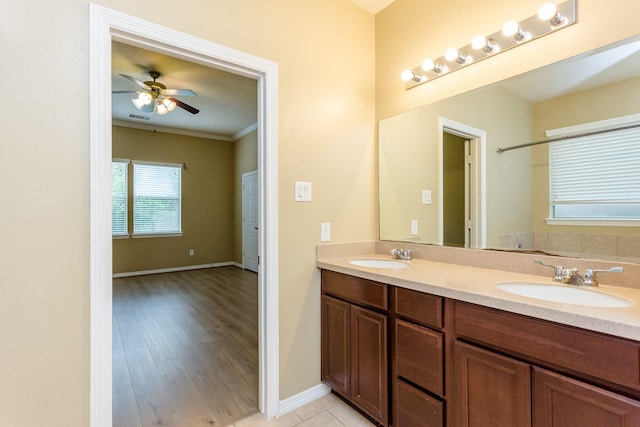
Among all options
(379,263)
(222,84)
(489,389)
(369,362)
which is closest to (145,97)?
(222,84)

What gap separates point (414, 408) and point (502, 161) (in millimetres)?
1400

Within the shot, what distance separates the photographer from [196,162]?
6238mm

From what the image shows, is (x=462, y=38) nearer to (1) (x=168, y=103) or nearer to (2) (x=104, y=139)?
(2) (x=104, y=139)

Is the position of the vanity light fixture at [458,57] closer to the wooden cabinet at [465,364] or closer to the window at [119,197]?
the wooden cabinet at [465,364]

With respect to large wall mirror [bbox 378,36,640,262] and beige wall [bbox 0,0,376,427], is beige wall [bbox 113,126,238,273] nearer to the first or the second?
beige wall [bbox 0,0,376,427]

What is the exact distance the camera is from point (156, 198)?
19.1ft

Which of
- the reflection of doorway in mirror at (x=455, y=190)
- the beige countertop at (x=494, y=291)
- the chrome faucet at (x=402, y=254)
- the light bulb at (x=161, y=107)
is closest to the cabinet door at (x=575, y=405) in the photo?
the beige countertop at (x=494, y=291)

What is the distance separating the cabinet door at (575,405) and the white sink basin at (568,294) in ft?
1.17

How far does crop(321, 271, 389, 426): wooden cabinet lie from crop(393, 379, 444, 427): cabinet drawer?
0.07 meters

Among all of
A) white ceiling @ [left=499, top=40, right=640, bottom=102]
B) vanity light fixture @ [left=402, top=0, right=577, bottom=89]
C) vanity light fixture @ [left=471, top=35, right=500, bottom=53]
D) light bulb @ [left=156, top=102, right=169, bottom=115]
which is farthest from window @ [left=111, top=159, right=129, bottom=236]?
white ceiling @ [left=499, top=40, right=640, bottom=102]

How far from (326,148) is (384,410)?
5.19ft

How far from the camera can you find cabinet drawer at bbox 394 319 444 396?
1327 millimetres

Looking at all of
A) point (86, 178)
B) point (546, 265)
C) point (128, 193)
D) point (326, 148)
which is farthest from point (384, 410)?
point (128, 193)

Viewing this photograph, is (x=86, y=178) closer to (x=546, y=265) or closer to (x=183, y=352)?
(x=183, y=352)
